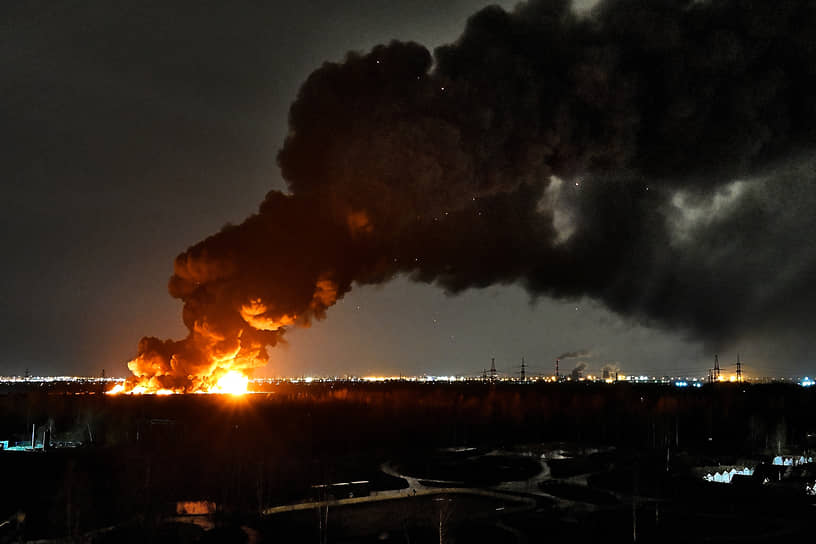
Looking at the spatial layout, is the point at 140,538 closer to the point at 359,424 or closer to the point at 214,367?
the point at 214,367

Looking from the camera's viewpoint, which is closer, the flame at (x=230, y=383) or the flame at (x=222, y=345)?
the flame at (x=222, y=345)

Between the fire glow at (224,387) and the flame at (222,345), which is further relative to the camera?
the fire glow at (224,387)

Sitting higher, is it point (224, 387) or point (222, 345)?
point (222, 345)

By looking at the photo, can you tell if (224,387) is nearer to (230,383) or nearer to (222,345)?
(230,383)

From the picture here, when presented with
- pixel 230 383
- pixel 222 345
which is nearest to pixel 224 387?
pixel 230 383

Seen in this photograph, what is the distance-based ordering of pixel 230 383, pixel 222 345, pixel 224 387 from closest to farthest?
pixel 222 345
pixel 230 383
pixel 224 387

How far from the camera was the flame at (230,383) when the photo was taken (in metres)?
80.9

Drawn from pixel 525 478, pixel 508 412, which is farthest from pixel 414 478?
pixel 508 412

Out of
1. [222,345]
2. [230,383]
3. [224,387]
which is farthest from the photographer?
[224,387]

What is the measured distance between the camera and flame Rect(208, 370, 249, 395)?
80.9m

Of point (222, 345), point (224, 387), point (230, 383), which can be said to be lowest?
point (224, 387)

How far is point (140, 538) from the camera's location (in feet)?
97.3

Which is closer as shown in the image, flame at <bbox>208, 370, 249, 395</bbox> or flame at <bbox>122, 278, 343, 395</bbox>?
flame at <bbox>122, 278, 343, 395</bbox>

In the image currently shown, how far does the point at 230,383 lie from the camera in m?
83.1
